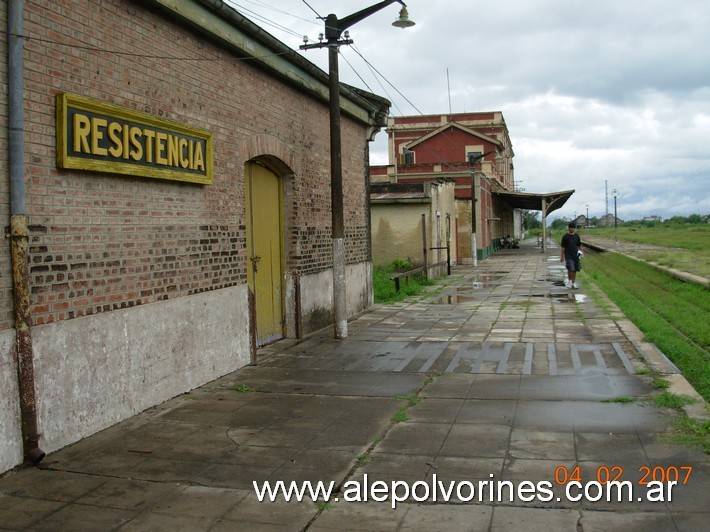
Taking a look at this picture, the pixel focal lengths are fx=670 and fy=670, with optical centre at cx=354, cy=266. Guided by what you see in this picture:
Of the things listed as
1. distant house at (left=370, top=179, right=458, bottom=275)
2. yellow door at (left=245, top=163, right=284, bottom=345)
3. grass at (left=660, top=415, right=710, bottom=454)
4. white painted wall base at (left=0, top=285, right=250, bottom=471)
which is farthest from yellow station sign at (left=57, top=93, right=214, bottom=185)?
distant house at (left=370, top=179, right=458, bottom=275)

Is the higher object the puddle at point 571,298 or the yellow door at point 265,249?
the yellow door at point 265,249

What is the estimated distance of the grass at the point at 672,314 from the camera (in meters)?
8.49

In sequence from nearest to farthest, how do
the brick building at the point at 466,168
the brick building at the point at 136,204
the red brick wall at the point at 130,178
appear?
the brick building at the point at 136,204, the red brick wall at the point at 130,178, the brick building at the point at 466,168

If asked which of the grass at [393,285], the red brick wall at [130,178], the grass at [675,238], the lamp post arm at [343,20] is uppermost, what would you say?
the lamp post arm at [343,20]

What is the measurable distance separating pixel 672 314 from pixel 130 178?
10952 millimetres

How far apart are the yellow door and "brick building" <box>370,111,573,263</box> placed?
2098 cm

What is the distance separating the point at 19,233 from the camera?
16.6ft

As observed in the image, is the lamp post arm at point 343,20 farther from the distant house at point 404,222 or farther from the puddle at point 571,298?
the distant house at point 404,222

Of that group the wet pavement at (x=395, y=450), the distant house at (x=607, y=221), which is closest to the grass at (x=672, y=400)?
the wet pavement at (x=395, y=450)

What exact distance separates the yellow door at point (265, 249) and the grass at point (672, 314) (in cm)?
559

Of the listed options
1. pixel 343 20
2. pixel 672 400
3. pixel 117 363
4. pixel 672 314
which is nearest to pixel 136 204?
pixel 117 363

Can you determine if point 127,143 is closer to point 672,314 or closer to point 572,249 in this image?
point 672,314

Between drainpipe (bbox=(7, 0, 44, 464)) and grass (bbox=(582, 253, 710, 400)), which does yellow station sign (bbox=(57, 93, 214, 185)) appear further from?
grass (bbox=(582, 253, 710, 400))
